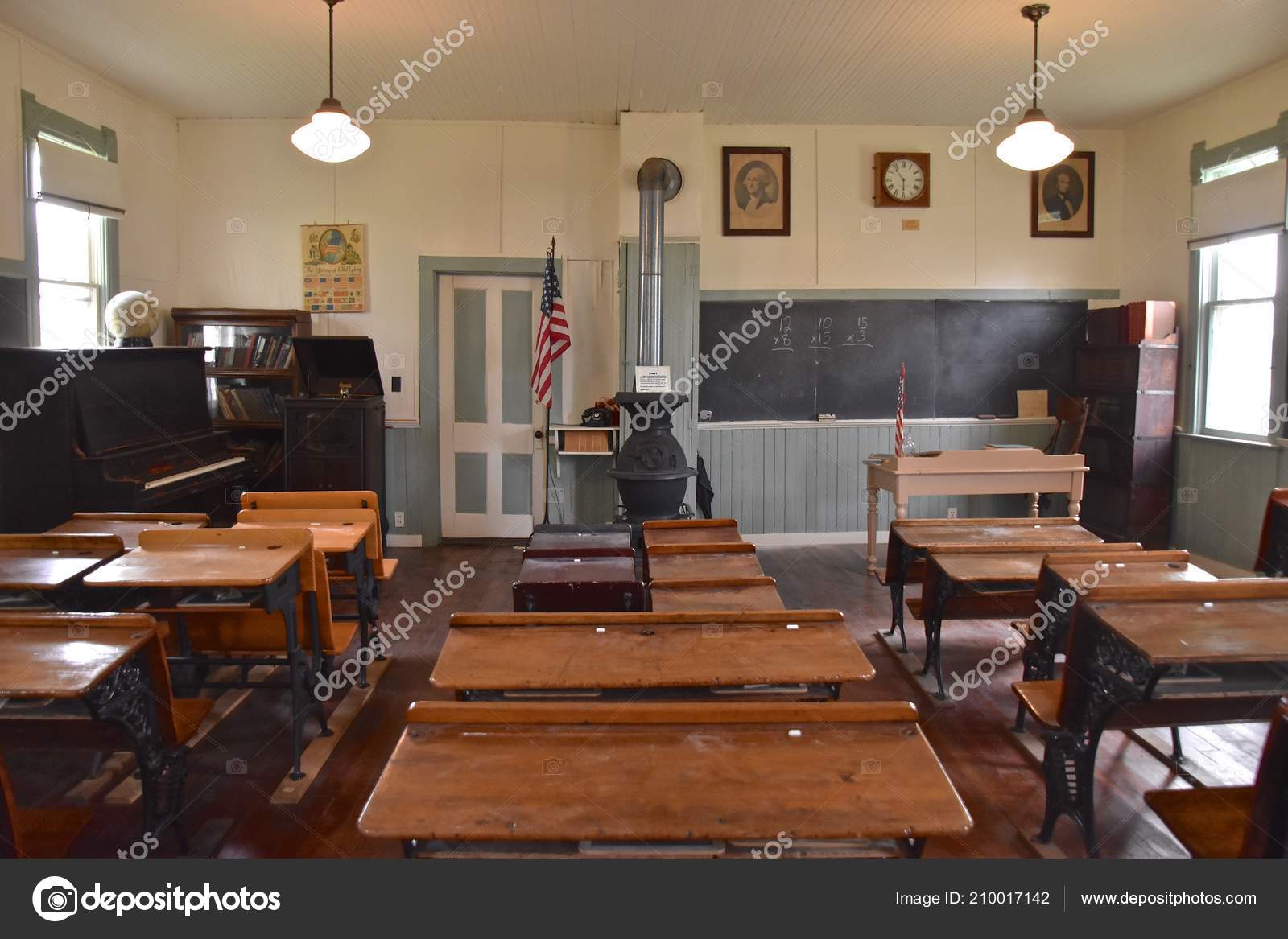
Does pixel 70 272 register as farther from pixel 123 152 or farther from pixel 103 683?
pixel 103 683

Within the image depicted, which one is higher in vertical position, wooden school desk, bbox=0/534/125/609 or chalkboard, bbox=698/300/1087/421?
chalkboard, bbox=698/300/1087/421

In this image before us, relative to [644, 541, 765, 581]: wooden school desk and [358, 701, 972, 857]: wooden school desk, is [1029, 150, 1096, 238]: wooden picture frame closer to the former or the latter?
[644, 541, 765, 581]: wooden school desk

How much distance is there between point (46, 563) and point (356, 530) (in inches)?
45.5

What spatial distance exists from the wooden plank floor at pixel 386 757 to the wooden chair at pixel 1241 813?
67cm

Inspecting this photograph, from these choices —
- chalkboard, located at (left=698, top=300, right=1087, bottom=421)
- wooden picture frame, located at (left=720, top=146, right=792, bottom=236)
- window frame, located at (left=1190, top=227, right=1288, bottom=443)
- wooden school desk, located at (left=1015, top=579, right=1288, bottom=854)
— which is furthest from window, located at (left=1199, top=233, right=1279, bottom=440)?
wooden school desk, located at (left=1015, top=579, right=1288, bottom=854)

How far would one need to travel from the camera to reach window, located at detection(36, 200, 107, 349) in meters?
5.37

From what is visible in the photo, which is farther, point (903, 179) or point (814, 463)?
point (814, 463)

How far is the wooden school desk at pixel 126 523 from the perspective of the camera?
3.75m

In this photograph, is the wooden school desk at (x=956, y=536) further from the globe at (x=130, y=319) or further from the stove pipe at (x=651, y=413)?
the globe at (x=130, y=319)

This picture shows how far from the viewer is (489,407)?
23.4 feet

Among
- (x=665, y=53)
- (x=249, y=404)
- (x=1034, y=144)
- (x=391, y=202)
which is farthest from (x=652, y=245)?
(x=249, y=404)

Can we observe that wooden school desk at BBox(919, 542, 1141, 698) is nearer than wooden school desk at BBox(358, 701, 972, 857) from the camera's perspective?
No

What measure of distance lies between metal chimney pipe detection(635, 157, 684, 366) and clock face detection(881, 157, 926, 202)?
1.68 meters

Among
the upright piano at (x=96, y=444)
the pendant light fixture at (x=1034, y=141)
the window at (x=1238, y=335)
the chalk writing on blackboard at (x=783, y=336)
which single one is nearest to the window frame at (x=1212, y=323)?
the window at (x=1238, y=335)
